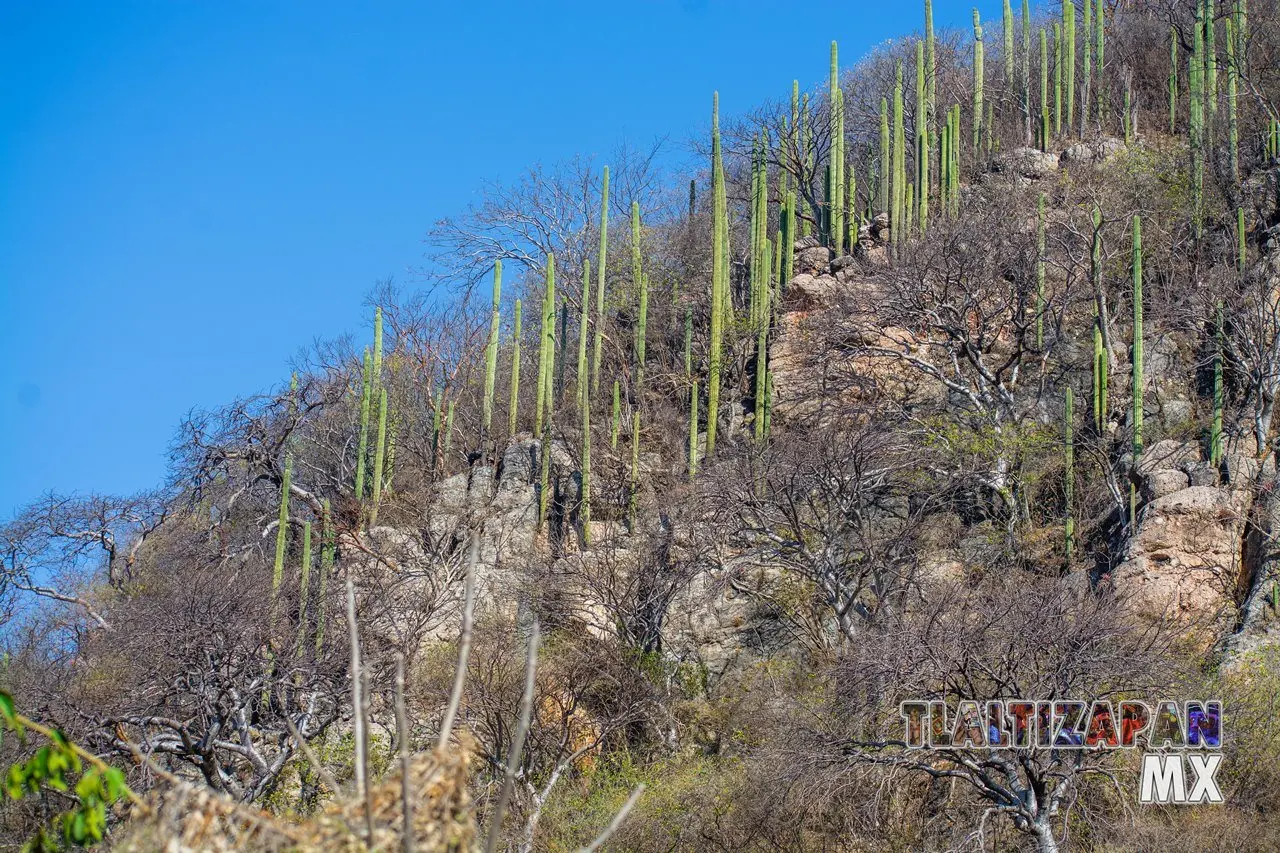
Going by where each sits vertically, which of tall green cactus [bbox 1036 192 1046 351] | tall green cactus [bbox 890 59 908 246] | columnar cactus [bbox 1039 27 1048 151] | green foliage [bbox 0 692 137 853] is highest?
columnar cactus [bbox 1039 27 1048 151]

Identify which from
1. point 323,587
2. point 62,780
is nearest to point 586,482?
→ point 323,587

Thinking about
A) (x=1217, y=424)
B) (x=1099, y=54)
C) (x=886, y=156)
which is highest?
(x=1099, y=54)

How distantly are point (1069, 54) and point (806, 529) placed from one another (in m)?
14.4

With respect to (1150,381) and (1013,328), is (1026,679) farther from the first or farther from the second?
(1013,328)

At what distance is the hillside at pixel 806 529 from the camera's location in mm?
15047

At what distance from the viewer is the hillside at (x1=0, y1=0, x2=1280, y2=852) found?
15.0 meters

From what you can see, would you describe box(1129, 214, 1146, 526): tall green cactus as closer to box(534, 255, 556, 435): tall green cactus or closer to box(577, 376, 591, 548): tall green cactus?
box(577, 376, 591, 548): tall green cactus

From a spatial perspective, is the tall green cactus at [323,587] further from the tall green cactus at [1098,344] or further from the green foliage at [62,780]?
the green foliage at [62,780]

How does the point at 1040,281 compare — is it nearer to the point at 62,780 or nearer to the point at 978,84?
the point at 978,84

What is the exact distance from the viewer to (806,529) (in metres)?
20.0

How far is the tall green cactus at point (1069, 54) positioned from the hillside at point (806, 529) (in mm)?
305

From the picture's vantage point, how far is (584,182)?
110 ft

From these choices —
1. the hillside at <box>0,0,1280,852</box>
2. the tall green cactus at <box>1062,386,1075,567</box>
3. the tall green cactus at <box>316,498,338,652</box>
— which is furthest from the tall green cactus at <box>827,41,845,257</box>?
the tall green cactus at <box>316,498,338,652</box>

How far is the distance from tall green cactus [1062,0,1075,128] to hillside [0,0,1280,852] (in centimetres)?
30
